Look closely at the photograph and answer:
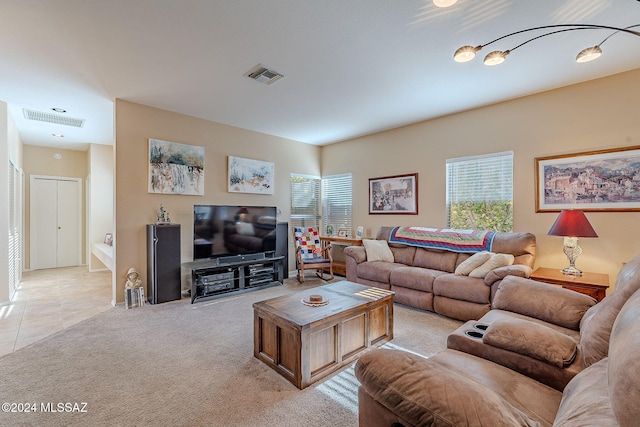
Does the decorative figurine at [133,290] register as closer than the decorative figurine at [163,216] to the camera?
Yes

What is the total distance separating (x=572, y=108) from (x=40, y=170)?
951 centimetres

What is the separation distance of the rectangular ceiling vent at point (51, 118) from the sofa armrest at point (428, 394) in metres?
5.75

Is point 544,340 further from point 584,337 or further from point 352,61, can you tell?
point 352,61

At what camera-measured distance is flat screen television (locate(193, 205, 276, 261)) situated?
4.25 meters

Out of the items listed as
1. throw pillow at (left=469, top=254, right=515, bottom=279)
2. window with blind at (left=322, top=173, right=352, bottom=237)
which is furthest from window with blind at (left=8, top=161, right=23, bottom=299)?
throw pillow at (left=469, top=254, right=515, bottom=279)

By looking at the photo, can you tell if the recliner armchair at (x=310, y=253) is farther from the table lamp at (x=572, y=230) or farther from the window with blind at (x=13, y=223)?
the window with blind at (x=13, y=223)

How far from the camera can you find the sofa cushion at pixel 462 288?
3.13m

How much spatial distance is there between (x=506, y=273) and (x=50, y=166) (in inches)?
347

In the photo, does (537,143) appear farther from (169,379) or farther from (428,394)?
(169,379)

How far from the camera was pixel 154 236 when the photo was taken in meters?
3.90

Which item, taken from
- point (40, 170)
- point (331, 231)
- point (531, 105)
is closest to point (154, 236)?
point (331, 231)

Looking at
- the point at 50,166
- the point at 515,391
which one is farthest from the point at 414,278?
the point at 50,166

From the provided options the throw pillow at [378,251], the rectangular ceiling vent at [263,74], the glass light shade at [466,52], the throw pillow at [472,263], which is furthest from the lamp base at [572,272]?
the rectangular ceiling vent at [263,74]

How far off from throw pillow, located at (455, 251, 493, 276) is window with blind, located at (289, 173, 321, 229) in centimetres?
331
